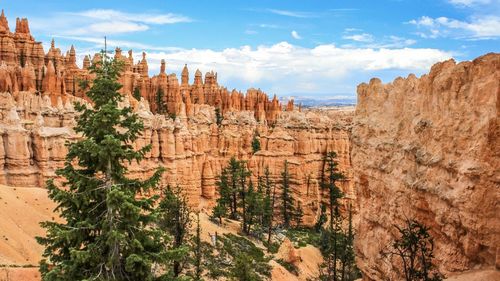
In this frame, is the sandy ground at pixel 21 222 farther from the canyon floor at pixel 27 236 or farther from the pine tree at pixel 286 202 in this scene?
the pine tree at pixel 286 202

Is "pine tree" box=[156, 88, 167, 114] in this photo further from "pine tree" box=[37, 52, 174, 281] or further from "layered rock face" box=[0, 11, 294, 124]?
"pine tree" box=[37, 52, 174, 281]

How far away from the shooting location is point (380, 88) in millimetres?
18609

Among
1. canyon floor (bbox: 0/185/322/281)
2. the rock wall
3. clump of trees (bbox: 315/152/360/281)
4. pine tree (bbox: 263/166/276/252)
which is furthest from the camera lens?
pine tree (bbox: 263/166/276/252)

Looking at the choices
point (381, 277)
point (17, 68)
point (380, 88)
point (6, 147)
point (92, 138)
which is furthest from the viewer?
point (17, 68)

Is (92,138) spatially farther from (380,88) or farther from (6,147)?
(6,147)

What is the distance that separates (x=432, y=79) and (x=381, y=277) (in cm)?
711

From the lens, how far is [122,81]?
7644 cm

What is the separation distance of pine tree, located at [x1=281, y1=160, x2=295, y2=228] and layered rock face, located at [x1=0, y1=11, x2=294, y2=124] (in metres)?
21.7

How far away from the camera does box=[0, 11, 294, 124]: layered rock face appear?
56750 mm

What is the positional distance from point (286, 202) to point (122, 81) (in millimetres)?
37429

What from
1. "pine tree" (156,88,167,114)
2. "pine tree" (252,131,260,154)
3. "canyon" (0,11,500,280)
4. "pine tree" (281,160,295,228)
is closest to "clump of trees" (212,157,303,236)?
"pine tree" (281,160,295,228)

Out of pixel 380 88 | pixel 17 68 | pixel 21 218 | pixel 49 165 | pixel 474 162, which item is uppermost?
pixel 17 68

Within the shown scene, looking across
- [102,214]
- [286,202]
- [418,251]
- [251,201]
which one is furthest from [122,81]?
[418,251]

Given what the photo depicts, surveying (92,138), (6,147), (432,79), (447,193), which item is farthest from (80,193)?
(6,147)
